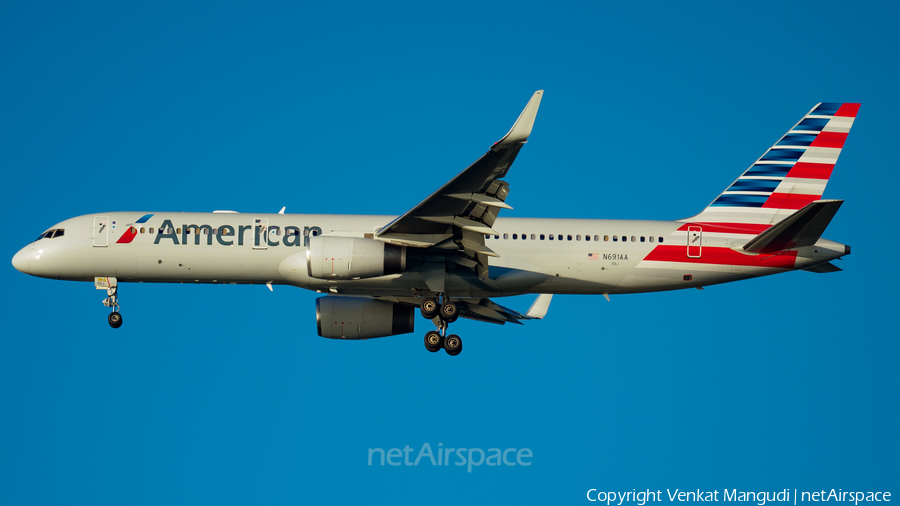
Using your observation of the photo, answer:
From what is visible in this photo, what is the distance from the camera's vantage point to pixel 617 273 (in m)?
31.3

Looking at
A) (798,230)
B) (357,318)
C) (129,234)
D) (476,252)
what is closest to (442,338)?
(476,252)

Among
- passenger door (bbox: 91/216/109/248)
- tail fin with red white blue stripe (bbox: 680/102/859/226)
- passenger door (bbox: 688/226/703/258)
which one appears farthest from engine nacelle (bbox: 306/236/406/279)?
tail fin with red white blue stripe (bbox: 680/102/859/226)

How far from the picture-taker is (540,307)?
37.2m

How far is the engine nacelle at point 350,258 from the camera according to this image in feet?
91.3

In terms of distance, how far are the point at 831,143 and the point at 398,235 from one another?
17013mm

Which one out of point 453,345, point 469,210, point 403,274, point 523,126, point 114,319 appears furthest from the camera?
point 114,319

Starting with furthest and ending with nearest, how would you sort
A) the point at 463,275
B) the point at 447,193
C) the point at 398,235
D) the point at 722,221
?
the point at 722,221, the point at 463,275, the point at 398,235, the point at 447,193

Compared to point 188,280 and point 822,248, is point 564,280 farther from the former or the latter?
point 188,280

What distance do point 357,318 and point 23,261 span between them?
39.9ft

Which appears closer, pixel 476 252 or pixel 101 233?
pixel 476 252

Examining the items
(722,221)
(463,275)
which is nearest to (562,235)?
(463,275)

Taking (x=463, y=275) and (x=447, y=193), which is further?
(x=463, y=275)

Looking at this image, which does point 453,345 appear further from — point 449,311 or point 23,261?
point 23,261

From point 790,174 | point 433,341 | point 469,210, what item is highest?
point 790,174
